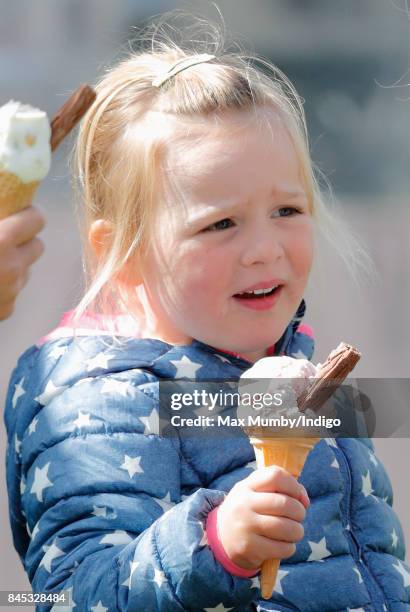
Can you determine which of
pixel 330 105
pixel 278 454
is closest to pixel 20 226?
pixel 278 454

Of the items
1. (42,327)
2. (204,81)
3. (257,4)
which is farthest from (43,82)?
(204,81)

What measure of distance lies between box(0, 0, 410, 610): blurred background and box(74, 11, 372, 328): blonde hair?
42.0 inches

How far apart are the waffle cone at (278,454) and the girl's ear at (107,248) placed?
14.7 inches

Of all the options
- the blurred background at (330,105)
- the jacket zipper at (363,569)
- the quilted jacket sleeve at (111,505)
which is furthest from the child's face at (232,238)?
the blurred background at (330,105)

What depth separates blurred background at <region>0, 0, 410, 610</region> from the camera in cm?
312

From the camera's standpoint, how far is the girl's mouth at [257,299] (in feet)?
4.42

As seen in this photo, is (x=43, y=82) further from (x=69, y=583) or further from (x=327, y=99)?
(x=69, y=583)

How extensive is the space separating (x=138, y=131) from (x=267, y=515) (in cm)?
57

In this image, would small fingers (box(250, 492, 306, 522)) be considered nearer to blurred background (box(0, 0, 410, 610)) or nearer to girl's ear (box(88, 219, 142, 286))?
girl's ear (box(88, 219, 142, 286))

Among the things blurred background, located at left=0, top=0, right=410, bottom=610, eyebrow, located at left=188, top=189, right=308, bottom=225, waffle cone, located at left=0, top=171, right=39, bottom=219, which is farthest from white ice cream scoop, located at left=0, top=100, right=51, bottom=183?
blurred background, located at left=0, top=0, right=410, bottom=610

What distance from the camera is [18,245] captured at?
41.4 inches

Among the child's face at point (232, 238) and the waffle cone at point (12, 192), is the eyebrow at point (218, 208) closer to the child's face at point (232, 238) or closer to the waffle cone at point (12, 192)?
the child's face at point (232, 238)

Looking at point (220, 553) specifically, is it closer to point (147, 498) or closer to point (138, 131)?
point (147, 498)

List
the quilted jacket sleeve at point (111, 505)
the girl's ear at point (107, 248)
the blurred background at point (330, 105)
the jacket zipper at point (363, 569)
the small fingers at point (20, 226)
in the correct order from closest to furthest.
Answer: the small fingers at point (20, 226) < the quilted jacket sleeve at point (111, 505) < the jacket zipper at point (363, 569) < the girl's ear at point (107, 248) < the blurred background at point (330, 105)
